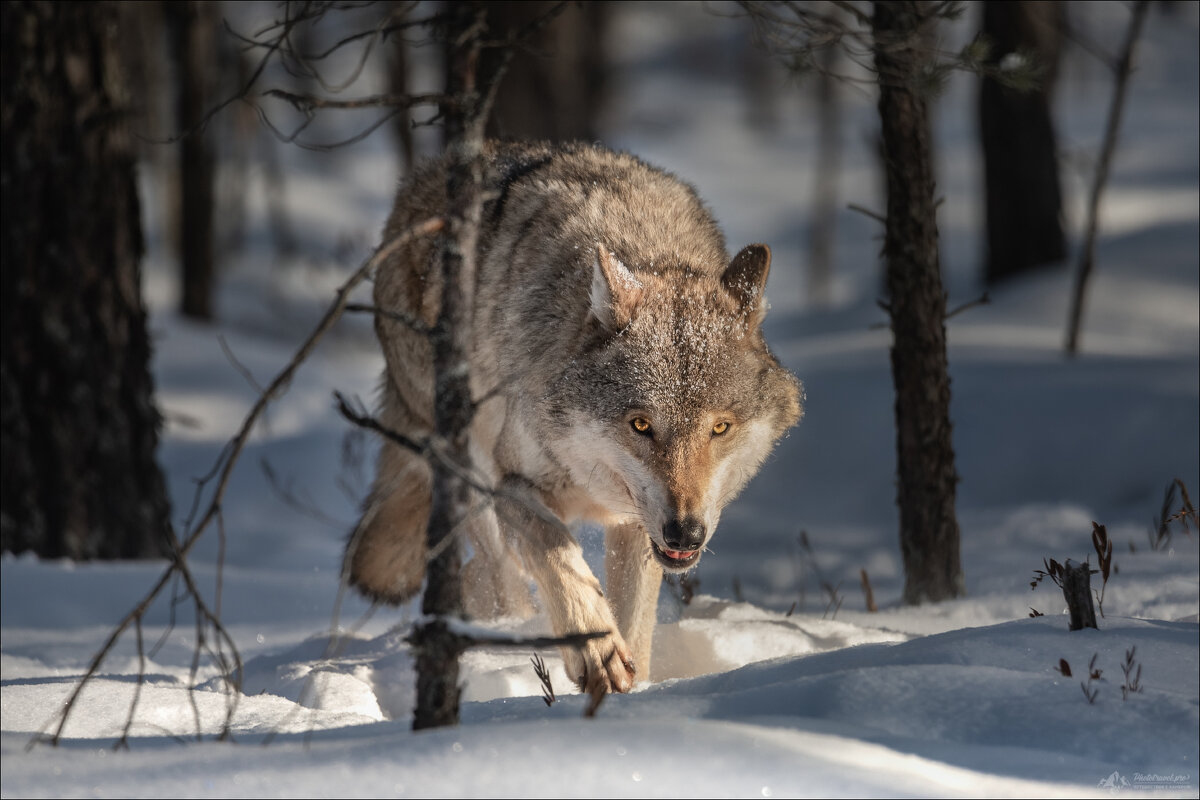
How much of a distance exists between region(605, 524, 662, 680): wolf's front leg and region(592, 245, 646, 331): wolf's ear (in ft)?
2.67

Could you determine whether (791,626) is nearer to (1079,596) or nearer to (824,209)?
(1079,596)

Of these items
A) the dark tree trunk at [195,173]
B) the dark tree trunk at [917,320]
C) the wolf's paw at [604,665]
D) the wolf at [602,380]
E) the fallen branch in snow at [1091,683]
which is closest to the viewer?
the fallen branch in snow at [1091,683]

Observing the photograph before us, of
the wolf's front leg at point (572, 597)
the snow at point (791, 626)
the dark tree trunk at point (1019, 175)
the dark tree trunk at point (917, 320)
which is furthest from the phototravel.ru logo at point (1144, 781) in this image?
the dark tree trunk at point (1019, 175)

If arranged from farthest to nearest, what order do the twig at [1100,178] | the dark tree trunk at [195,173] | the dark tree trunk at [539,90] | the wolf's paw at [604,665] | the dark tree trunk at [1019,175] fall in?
the dark tree trunk at [195,173] → the dark tree trunk at [1019,175] → the dark tree trunk at [539,90] → the twig at [1100,178] → the wolf's paw at [604,665]

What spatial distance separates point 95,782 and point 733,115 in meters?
41.6

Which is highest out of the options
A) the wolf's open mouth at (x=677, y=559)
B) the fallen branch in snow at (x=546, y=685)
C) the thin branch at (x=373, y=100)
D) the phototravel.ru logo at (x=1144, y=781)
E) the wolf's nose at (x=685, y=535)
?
the thin branch at (x=373, y=100)

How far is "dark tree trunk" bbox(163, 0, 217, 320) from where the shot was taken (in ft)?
40.7

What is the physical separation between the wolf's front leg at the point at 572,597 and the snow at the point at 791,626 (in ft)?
1.35

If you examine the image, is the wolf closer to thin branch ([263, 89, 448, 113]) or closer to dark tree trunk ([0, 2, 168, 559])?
thin branch ([263, 89, 448, 113])

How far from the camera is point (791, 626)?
Answer: 14.1 ft

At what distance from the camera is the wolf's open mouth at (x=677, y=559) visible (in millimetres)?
3480

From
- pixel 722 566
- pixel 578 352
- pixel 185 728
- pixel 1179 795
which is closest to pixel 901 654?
pixel 1179 795

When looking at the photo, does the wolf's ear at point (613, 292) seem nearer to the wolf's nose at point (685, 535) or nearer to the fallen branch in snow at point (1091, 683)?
the wolf's nose at point (685, 535)

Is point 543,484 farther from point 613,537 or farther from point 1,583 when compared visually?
point 1,583
